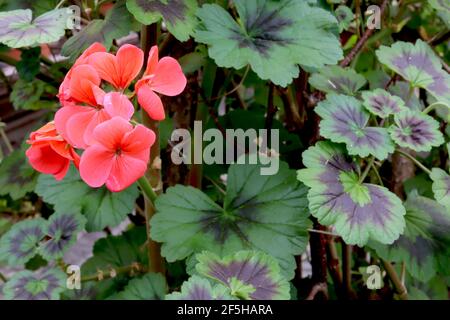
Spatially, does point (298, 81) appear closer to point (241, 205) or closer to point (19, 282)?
point (241, 205)

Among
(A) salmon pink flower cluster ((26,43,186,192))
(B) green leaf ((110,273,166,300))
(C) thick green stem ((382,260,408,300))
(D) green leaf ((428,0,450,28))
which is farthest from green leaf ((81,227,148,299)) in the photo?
(D) green leaf ((428,0,450,28))

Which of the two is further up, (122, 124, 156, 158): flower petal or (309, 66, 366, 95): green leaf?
(122, 124, 156, 158): flower petal

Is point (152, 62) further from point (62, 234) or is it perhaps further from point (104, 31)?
point (62, 234)

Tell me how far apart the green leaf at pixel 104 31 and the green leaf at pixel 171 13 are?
0.17 feet

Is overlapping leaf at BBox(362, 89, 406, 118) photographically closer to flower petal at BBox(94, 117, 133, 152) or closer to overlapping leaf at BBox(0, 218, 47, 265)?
flower petal at BBox(94, 117, 133, 152)

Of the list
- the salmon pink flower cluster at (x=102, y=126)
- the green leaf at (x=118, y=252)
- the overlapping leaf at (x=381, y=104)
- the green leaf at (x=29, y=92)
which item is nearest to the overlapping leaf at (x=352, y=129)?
the overlapping leaf at (x=381, y=104)

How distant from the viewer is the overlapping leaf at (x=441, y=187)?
0.77 m

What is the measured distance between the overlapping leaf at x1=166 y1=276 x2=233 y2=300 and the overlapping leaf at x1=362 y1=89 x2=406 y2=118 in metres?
0.35

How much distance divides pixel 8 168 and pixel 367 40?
710mm

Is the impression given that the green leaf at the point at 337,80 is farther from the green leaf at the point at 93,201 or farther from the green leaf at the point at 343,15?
the green leaf at the point at 93,201

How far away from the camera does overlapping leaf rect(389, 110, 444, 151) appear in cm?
79

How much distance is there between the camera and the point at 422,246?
0.89 m
